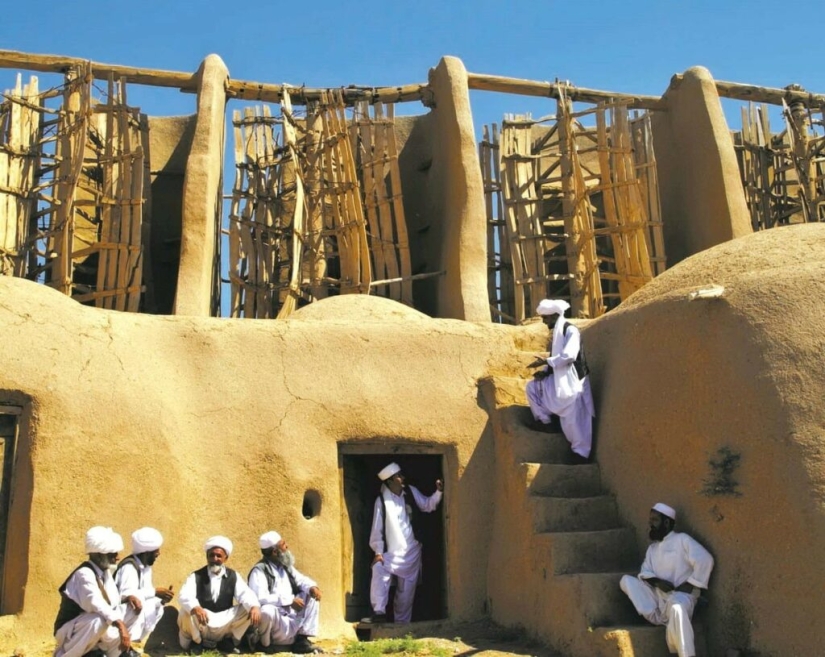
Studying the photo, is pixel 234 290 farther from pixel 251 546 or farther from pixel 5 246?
pixel 251 546

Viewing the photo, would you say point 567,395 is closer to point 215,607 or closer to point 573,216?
point 215,607

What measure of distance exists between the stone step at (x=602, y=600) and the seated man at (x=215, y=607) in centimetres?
242

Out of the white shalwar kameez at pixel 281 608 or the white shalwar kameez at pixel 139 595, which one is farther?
the white shalwar kameez at pixel 281 608

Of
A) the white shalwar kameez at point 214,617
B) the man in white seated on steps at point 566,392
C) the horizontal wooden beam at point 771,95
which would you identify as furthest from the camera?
the horizontal wooden beam at point 771,95

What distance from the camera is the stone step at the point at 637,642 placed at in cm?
800

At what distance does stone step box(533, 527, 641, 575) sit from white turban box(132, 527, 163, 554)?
2948 millimetres

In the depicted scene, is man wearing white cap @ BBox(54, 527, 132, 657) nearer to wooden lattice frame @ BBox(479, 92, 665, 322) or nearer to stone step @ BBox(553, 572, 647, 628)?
stone step @ BBox(553, 572, 647, 628)

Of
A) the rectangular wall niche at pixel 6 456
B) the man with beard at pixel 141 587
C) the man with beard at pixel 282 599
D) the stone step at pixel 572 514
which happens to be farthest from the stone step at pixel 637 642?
the rectangular wall niche at pixel 6 456

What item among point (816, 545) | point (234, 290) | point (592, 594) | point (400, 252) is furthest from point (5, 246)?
point (816, 545)

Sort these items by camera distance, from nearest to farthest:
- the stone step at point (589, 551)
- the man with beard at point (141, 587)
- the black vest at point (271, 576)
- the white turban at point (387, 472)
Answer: the man with beard at point (141, 587)
the stone step at point (589, 551)
the black vest at point (271, 576)
the white turban at point (387, 472)

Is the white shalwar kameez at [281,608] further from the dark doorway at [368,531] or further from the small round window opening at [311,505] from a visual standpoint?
the dark doorway at [368,531]

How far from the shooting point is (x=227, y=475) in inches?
388

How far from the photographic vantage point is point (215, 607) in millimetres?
8922

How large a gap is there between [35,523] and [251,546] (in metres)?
1.74
